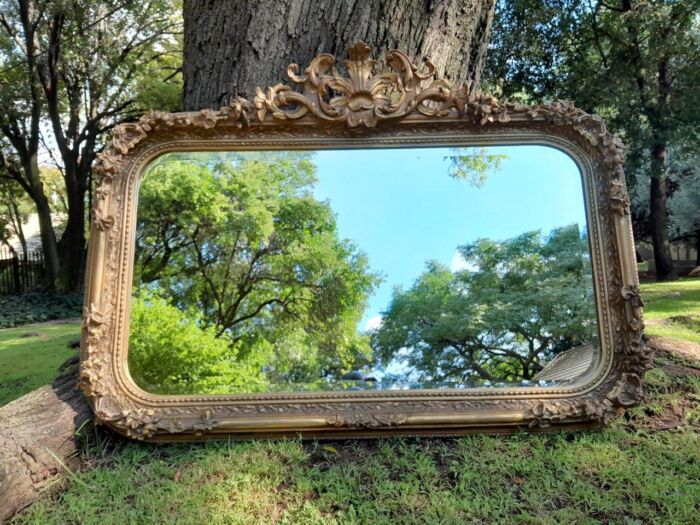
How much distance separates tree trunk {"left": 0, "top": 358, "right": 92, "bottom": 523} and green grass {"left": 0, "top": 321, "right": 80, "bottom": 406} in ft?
4.52

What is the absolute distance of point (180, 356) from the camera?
230cm

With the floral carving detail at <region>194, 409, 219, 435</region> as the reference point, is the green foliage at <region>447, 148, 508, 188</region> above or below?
above

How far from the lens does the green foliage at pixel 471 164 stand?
2369mm

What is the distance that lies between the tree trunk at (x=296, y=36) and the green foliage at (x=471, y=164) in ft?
2.39

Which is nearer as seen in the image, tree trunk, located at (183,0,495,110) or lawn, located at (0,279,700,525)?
lawn, located at (0,279,700,525)

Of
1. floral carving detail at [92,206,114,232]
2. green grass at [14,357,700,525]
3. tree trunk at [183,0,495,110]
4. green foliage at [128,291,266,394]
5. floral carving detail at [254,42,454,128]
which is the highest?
tree trunk at [183,0,495,110]

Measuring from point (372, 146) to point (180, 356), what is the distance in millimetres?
1293

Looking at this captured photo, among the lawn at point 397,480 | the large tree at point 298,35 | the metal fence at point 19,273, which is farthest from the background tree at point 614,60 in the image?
the metal fence at point 19,273

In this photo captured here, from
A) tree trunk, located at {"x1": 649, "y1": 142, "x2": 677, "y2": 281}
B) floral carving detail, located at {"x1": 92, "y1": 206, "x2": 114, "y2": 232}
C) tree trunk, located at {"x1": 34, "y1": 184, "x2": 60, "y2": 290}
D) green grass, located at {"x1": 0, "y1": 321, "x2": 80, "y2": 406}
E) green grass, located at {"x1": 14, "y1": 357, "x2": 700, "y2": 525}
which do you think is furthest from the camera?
tree trunk, located at {"x1": 34, "y1": 184, "x2": 60, "y2": 290}

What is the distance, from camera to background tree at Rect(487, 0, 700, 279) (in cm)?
975

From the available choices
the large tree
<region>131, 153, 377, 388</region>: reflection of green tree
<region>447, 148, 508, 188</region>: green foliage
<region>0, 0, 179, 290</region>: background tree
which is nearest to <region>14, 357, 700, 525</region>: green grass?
<region>131, 153, 377, 388</region>: reflection of green tree

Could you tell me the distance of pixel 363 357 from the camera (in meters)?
2.35

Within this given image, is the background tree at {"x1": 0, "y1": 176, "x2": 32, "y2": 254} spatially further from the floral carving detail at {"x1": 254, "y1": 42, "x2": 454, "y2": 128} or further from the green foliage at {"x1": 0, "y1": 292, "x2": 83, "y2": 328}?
the floral carving detail at {"x1": 254, "y1": 42, "x2": 454, "y2": 128}

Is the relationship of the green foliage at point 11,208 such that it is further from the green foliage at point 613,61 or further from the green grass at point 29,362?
the green foliage at point 613,61
